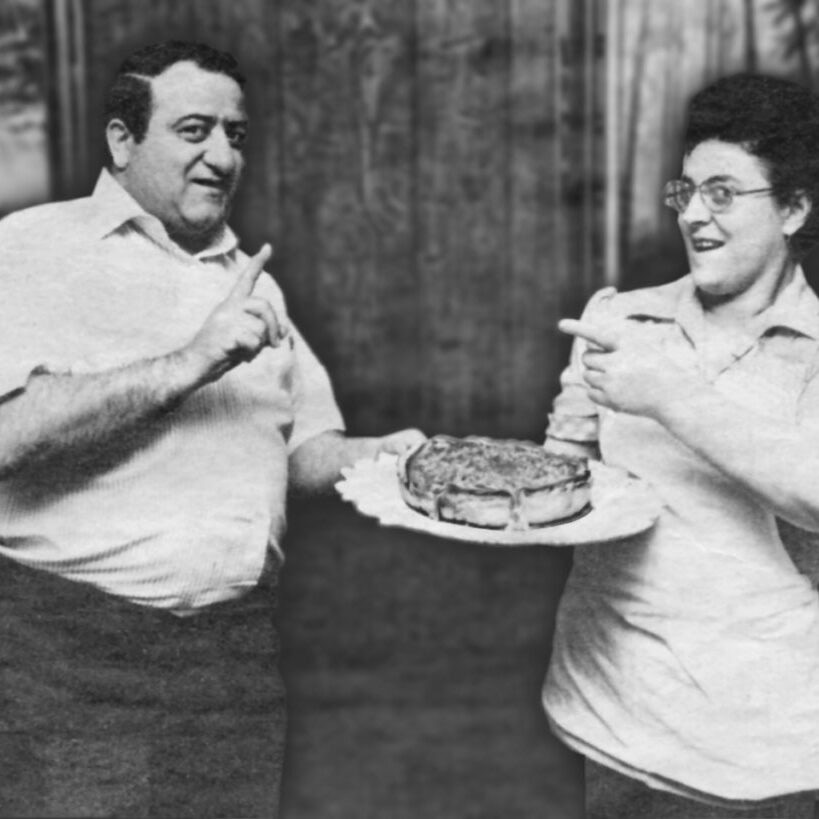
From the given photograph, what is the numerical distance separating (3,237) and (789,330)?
130cm

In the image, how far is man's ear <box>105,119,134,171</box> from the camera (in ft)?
8.18

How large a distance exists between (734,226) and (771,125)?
17 centimetres

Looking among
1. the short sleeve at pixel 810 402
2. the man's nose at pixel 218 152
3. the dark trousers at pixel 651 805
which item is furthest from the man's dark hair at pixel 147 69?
the dark trousers at pixel 651 805

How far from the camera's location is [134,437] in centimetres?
241

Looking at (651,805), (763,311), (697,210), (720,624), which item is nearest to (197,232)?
(697,210)

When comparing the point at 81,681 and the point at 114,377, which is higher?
the point at 114,377

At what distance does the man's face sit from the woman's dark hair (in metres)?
0.77

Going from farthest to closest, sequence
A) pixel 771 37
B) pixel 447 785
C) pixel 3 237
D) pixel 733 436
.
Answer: pixel 447 785 < pixel 771 37 < pixel 3 237 < pixel 733 436

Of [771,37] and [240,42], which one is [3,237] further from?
[771,37]

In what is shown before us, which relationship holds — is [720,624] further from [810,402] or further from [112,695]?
[112,695]

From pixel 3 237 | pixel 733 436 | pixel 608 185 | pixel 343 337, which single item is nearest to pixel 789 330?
pixel 733 436

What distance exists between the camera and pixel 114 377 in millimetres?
2340

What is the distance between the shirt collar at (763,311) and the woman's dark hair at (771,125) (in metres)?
0.15

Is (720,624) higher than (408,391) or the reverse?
the reverse
